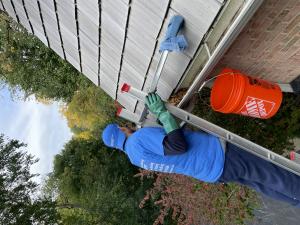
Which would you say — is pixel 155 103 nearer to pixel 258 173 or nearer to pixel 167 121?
pixel 167 121

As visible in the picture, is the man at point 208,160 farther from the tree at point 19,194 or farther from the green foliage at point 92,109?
the green foliage at point 92,109

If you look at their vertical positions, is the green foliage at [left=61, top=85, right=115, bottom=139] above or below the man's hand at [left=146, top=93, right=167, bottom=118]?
above

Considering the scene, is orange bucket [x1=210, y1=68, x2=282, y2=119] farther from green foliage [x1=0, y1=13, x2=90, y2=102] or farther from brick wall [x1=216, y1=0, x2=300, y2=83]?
green foliage [x1=0, y1=13, x2=90, y2=102]

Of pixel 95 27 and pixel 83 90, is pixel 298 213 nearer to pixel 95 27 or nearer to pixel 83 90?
pixel 95 27

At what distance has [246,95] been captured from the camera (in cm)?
460

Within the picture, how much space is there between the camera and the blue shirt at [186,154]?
15.3 ft

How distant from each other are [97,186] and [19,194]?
3925 mm

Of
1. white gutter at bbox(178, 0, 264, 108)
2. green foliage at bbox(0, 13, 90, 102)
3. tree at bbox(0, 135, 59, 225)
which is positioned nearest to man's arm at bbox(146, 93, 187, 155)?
white gutter at bbox(178, 0, 264, 108)

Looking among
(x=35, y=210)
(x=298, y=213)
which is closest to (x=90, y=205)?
(x=35, y=210)

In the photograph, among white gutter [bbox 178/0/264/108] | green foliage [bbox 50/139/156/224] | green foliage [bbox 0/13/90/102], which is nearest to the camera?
white gutter [bbox 178/0/264/108]

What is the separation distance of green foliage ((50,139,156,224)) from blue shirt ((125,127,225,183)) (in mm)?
11336

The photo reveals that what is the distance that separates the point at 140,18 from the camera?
4.38 m

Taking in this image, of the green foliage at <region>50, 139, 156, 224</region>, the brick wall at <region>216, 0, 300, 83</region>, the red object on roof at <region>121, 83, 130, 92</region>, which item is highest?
the green foliage at <region>50, 139, 156, 224</region>

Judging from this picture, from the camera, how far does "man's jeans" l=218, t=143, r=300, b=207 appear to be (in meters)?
4.62
